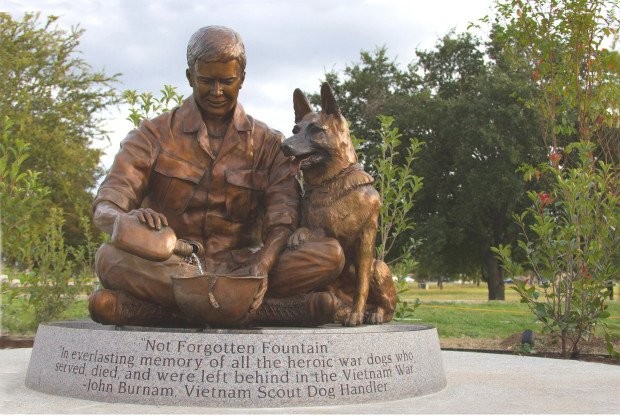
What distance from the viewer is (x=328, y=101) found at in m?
5.17

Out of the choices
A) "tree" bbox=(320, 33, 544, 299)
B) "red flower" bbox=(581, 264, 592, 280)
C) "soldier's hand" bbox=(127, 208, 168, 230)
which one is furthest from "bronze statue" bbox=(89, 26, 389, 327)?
"tree" bbox=(320, 33, 544, 299)

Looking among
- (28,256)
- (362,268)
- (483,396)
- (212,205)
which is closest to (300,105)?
(212,205)

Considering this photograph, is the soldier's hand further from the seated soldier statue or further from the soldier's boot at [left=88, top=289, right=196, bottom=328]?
the soldier's boot at [left=88, top=289, right=196, bottom=328]

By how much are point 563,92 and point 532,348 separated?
12.5ft

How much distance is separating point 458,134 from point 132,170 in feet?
68.6

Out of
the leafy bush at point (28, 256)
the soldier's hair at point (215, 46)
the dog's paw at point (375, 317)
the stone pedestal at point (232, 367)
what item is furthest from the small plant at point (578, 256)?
the leafy bush at point (28, 256)

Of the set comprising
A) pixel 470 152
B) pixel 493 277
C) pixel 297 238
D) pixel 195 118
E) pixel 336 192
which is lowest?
pixel 493 277

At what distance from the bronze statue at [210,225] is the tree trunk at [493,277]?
22.1 metres

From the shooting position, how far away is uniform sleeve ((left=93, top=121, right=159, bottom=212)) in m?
5.12

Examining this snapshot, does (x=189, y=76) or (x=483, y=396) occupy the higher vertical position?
(x=189, y=76)

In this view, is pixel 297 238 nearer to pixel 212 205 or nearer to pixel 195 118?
pixel 212 205

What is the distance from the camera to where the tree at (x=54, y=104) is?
2328 cm

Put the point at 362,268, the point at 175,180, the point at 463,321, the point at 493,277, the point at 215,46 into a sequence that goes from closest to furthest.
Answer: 1. the point at 215,46
2. the point at 362,268
3. the point at 175,180
4. the point at 463,321
5. the point at 493,277

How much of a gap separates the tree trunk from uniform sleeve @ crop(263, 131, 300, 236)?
2211 cm
